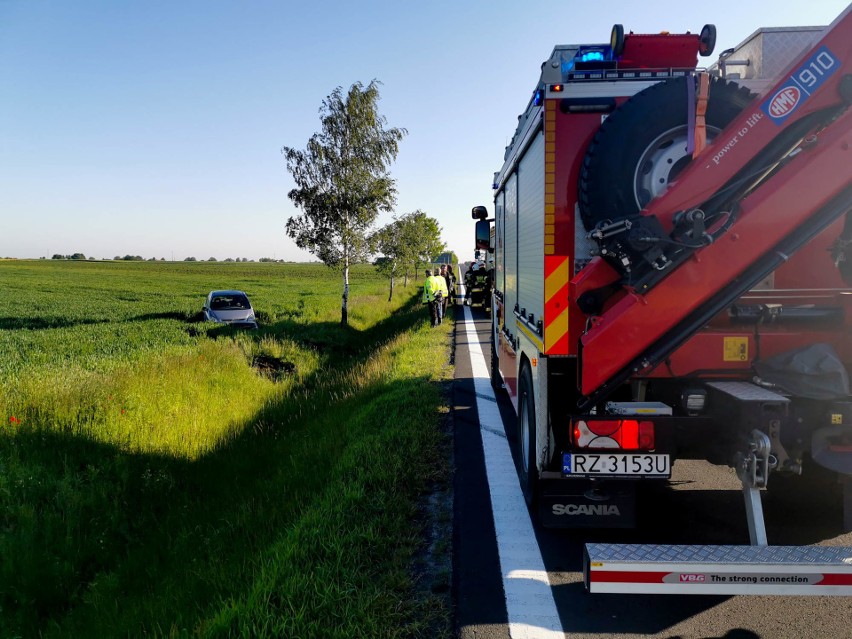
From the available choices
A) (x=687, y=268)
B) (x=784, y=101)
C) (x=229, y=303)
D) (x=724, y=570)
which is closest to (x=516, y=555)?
(x=724, y=570)

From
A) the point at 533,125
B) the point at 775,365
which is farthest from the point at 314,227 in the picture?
the point at 775,365

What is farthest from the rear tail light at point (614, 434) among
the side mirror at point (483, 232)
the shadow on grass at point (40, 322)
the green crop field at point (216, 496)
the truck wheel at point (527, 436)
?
the shadow on grass at point (40, 322)

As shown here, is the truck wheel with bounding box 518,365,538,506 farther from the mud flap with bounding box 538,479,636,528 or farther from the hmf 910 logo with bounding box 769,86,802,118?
the hmf 910 logo with bounding box 769,86,802,118

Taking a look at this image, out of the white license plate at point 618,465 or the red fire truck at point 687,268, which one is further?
the white license plate at point 618,465

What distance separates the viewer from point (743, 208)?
2.92m

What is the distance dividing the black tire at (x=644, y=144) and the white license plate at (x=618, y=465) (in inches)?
55.7

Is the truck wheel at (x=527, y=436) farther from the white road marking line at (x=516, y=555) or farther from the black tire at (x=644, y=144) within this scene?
the black tire at (x=644, y=144)

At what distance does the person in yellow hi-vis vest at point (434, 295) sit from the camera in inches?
637

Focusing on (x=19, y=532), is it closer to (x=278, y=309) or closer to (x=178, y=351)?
(x=178, y=351)

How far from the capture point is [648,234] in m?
3.03

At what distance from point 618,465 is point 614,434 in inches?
7.8

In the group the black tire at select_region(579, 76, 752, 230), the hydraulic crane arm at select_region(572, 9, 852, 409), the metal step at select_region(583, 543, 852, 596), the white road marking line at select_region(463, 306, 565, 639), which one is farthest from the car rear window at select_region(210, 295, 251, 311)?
the metal step at select_region(583, 543, 852, 596)

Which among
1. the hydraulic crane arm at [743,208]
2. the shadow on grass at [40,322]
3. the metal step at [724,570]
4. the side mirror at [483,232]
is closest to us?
the metal step at [724,570]

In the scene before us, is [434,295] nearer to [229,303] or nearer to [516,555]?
[229,303]
